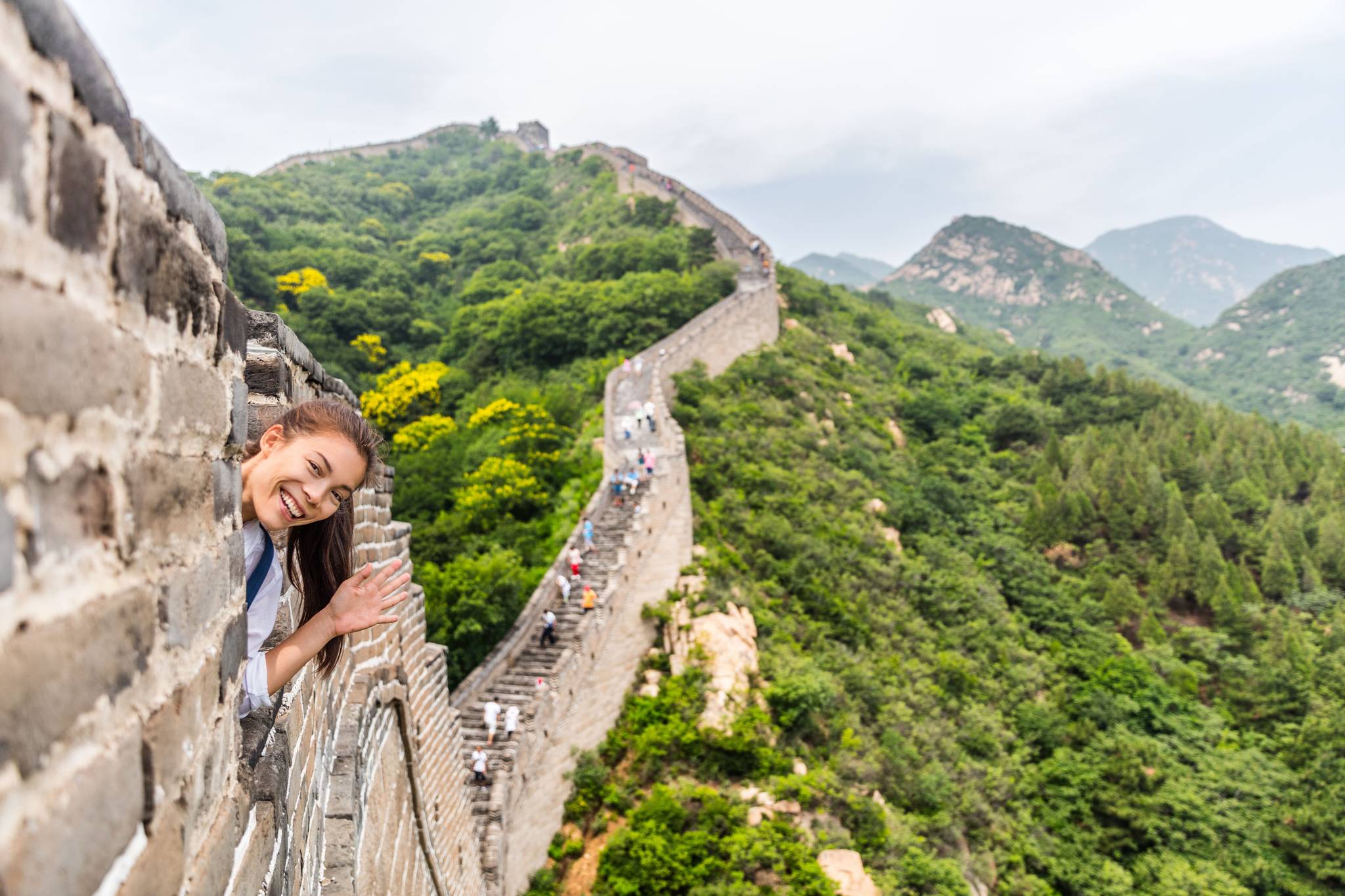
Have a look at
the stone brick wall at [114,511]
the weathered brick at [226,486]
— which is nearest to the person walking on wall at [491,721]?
the stone brick wall at [114,511]

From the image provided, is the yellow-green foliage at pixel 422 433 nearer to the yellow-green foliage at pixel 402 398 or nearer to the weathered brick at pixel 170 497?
the yellow-green foliage at pixel 402 398

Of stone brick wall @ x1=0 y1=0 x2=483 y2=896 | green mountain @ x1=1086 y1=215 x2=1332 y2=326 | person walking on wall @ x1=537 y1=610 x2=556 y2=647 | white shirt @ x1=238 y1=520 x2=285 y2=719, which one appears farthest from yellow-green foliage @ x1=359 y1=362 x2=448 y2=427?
green mountain @ x1=1086 y1=215 x2=1332 y2=326

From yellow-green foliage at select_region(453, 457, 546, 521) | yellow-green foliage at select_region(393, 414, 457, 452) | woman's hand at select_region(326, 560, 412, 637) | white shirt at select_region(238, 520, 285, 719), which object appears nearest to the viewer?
white shirt at select_region(238, 520, 285, 719)

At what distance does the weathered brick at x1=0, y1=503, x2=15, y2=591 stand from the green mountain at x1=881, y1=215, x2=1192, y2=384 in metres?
71.1

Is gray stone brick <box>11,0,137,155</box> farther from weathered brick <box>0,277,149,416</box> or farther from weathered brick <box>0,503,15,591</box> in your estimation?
weathered brick <box>0,503,15,591</box>

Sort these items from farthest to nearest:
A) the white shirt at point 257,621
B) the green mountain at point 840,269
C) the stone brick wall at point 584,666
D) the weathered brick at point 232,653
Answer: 1. the green mountain at point 840,269
2. the stone brick wall at point 584,666
3. the white shirt at point 257,621
4. the weathered brick at point 232,653

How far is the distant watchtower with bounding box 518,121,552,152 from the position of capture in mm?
67875

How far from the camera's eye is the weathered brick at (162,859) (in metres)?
1.10

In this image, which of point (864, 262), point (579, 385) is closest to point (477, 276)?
point (579, 385)

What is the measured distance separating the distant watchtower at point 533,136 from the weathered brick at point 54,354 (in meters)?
73.0

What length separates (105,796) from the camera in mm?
995

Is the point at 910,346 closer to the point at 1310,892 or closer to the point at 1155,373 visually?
the point at 1310,892

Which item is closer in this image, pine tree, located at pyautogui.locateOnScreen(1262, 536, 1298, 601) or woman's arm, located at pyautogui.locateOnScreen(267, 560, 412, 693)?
woman's arm, located at pyautogui.locateOnScreen(267, 560, 412, 693)

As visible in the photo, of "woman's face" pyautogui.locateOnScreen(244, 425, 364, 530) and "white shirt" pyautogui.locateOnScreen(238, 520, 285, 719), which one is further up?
"woman's face" pyautogui.locateOnScreen(244, 425, 364, 530)
